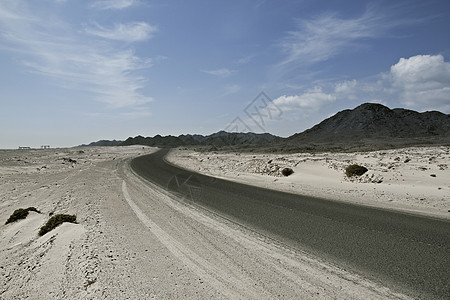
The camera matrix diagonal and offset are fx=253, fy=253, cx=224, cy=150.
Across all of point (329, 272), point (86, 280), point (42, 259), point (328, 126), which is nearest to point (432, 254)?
point (329, 272)

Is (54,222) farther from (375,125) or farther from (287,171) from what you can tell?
(375,125)

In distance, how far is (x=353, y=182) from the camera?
47.0 feet

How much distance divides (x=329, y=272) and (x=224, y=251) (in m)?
2.02

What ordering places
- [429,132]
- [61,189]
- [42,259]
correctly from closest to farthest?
[42,259] < [61,189] < [429,132]

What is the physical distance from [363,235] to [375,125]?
9321 cm

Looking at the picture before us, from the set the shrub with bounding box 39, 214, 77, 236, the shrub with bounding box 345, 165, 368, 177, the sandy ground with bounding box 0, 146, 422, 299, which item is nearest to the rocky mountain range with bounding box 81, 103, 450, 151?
the shrub with bounding box 345, 165, 368, 177

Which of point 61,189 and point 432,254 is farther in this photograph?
point 61,189

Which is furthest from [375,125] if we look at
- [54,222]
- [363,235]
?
[54,222]

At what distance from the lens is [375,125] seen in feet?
281

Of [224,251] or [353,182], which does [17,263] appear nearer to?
[224,251]

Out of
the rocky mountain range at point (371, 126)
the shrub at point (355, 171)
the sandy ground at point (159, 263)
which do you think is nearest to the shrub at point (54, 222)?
the sandy ground at point (159, 263)

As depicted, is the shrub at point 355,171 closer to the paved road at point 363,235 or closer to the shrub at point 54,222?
the paved road at point 363,235

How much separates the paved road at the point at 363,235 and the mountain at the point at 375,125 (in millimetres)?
69844

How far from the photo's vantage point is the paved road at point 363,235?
162 inches
